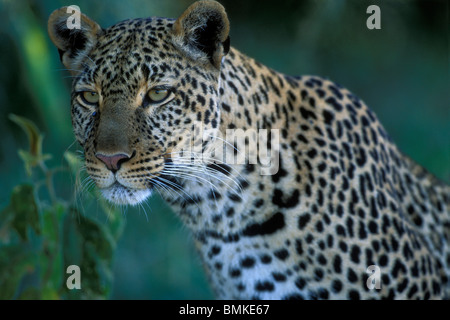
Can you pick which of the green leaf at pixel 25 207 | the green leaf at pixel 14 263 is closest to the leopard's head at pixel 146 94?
the green leaf at pixel 25 207

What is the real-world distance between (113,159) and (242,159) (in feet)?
2.41

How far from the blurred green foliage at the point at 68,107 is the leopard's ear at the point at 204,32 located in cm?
90

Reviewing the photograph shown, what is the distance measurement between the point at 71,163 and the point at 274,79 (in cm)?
131

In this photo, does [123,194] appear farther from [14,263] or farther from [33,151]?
[14,263]

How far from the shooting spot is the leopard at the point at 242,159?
118 inches

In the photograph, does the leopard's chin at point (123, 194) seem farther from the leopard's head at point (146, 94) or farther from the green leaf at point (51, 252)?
the green leaf at point (51, 252)

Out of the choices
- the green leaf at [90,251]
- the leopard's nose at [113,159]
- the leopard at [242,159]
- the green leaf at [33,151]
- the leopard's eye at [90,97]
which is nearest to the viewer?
the leopard's nose at [113,159]

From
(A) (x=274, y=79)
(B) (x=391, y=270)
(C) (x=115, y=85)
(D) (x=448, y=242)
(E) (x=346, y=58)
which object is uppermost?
(E) (x=346, y=58)

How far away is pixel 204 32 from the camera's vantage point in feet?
10.0

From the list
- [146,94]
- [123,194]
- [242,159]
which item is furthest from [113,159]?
[242,159]

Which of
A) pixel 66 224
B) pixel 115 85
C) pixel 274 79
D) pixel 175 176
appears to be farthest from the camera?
pixel 66 224

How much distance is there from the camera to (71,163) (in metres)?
3.82
